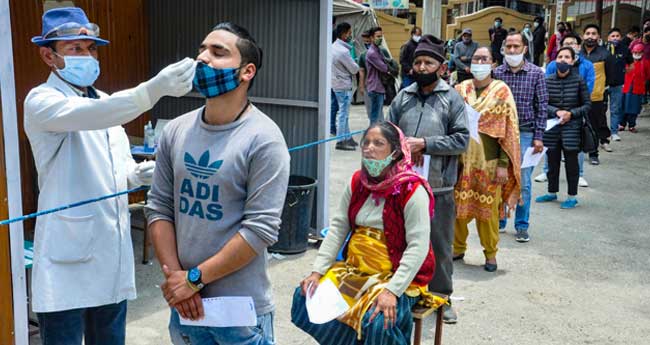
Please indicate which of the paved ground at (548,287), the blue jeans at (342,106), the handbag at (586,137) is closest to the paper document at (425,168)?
the paved ground at (548,287)

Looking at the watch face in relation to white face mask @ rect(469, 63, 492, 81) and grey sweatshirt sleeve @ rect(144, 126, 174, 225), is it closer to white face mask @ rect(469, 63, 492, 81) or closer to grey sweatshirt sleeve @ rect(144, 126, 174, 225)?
grey sweatshirt sleeve @ rect(144, 126, 174, 225)

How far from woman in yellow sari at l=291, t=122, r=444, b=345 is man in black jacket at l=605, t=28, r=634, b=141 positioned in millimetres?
8563

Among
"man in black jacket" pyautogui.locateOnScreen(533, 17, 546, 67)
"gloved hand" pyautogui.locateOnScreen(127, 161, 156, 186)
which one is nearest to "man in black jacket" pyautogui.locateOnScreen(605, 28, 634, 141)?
"man in black jacket" pyautogui.locateOnScreen(533, 17, 546, 67)

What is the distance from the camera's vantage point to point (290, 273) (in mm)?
5848

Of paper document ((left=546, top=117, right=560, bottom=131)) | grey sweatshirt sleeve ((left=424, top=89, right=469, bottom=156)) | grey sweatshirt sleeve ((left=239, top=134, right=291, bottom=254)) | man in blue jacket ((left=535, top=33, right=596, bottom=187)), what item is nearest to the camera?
grey sweatshirt sleeve ((left=239, top=134, right=291, bottom=254))

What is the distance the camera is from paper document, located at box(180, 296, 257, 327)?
253cm

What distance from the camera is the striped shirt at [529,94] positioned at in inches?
238

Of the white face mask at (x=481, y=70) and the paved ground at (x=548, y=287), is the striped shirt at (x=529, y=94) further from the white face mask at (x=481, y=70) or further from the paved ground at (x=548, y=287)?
the paved ground at (x=548, y=287)

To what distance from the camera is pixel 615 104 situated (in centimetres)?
1219

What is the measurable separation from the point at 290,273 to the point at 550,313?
2051 millimetres

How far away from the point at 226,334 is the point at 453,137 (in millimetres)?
2376

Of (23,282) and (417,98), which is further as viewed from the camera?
(417,98)

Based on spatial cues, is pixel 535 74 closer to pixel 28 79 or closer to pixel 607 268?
pixel 607 268

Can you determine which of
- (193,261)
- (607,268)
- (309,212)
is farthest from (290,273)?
(193,261)
